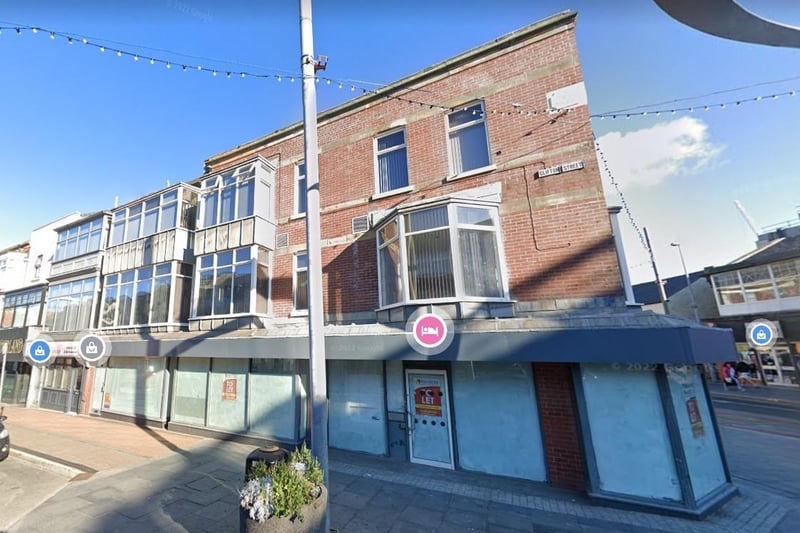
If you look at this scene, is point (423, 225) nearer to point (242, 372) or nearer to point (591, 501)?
point (591, 501)

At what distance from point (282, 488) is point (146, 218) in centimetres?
1519

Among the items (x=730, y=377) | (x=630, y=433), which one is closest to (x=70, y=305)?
(x=630, y=433)

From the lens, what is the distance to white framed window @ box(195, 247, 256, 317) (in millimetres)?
10758

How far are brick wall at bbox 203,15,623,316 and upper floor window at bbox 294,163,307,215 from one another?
0.62 ft

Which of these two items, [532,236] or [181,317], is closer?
[532,236]

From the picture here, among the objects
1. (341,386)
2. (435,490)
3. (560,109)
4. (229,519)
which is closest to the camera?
(229,519)

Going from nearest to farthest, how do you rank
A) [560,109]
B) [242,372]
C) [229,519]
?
[229,519], [560,109], [242,372]

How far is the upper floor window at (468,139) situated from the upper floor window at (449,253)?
1.66 meters

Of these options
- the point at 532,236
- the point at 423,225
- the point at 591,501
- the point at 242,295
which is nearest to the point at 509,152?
the point at 532,236

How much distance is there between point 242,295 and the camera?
10.8 metres

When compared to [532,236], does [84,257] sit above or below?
above

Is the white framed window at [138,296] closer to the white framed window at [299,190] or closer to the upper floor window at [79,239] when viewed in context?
the upper floor window at [79,239]

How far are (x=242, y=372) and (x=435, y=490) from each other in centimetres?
696

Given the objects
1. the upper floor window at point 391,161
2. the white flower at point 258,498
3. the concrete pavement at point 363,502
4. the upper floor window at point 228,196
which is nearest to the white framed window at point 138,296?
the upper floor window at point 228,196
